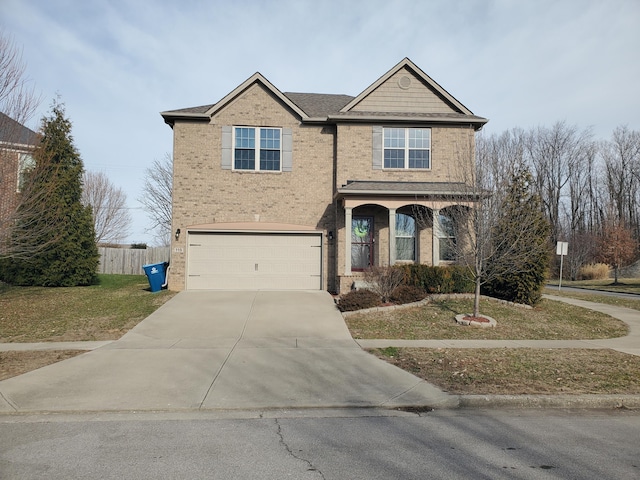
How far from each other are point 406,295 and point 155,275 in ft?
28.4

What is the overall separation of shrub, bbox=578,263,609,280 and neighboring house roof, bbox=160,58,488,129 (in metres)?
27.2

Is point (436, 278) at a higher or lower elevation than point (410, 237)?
lower

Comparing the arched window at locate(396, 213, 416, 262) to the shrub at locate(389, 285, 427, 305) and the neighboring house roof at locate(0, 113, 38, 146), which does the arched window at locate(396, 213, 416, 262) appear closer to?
the shrub at locate(389, 285, 427, 305)

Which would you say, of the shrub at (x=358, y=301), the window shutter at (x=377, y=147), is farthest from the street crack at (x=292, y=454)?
the window shutter at (x=377, y=147)

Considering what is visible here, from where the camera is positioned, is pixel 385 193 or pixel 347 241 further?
pixel 347 241

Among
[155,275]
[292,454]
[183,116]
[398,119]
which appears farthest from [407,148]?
[292,454]

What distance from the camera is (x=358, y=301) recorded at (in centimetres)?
1235

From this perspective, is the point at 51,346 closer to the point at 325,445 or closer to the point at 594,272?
the point at 325,445

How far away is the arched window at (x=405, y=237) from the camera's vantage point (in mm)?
16391

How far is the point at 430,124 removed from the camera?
1659cm

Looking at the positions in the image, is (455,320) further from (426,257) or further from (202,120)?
(202,120)

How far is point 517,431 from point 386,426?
1461 mm

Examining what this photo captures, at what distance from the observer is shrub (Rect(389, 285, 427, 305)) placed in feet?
42.9

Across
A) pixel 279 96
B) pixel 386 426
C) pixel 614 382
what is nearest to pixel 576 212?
pixel 279 96
